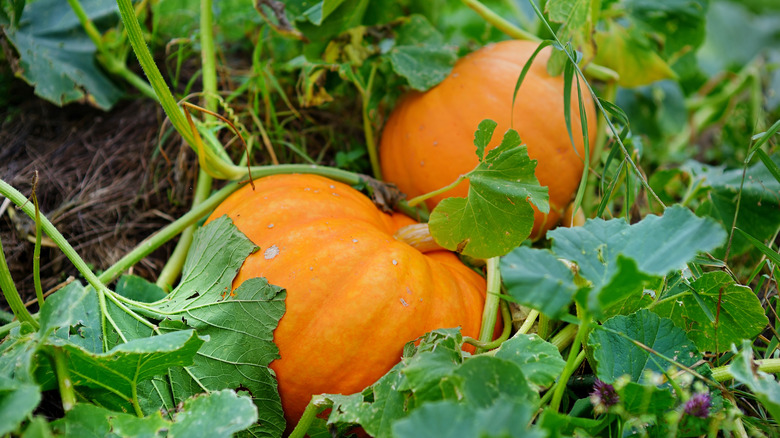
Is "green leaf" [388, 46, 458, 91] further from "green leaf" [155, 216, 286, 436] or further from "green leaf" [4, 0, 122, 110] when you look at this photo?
"green leaf" [4, 0, 122, 110]

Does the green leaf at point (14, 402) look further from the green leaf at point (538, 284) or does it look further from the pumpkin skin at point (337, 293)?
the green leaf at point (538, 284)

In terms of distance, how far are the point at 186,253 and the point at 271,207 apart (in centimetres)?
30

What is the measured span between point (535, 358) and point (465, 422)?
307 mm

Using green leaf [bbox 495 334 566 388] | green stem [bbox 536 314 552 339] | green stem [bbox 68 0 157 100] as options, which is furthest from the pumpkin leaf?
green stem [bbox 68 0 157 100]

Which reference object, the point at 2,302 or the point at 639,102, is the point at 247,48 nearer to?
the point at 2,302

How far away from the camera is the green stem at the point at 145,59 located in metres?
1.04

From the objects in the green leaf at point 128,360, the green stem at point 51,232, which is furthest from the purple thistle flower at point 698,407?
the green stem at point 51,232

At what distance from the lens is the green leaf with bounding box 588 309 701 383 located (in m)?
0.93

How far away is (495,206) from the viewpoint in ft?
3.65

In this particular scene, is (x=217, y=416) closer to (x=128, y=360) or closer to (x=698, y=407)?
(x=128, y=360)

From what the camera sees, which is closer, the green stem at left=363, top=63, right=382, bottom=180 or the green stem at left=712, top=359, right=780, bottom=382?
the green stem at left=712, top=359, right=780, bottom=382

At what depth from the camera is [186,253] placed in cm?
136

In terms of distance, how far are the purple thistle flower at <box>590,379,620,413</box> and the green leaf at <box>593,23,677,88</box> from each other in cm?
120

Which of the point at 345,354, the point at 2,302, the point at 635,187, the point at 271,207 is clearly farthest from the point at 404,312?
the point at 2,302
